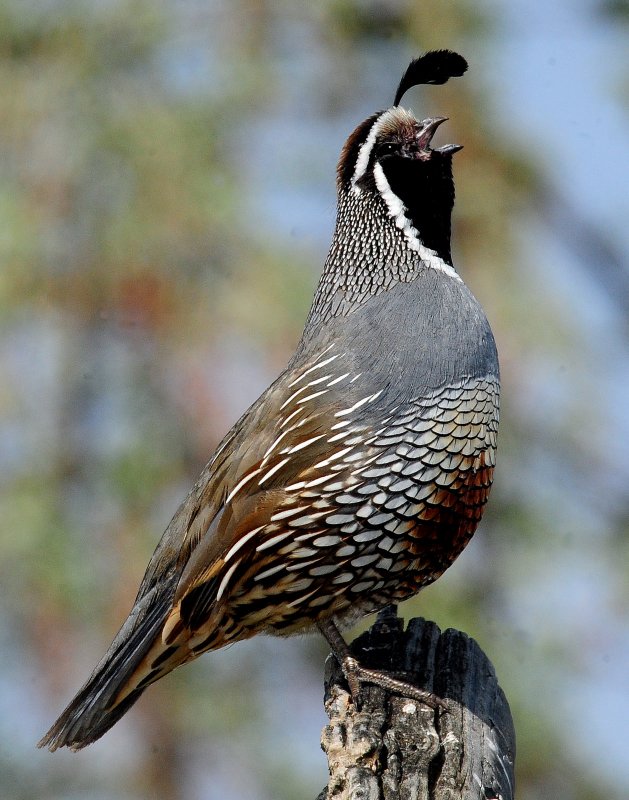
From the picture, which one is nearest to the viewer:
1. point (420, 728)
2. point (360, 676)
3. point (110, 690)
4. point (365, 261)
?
point (420, 728)

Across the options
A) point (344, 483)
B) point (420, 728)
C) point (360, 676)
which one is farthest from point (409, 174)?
point (420, 728)

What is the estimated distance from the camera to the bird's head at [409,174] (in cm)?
440

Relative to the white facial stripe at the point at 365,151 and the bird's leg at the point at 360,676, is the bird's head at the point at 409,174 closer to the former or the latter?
the white facial stripe at the point at 365,151

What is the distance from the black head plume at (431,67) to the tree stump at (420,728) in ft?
6.14

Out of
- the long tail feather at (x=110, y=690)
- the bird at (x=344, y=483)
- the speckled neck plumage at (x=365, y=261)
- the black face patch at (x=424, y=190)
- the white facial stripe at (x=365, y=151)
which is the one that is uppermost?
the white facial stripe at (x=365, y=151)

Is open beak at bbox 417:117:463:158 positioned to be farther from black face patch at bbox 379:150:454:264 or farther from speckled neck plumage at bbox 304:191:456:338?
speckled neck plumage at bbox 304:191:456:338

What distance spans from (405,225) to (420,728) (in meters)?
1.70

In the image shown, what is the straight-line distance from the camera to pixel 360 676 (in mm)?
3854

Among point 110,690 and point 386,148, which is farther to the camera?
point 386,148

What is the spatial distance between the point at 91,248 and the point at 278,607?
393 centimetres

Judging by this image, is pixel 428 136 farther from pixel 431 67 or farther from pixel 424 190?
pixel 431 67

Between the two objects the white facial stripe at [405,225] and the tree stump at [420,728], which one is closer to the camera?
the tree stump at [420,728]

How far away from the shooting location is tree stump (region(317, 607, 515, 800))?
3105mm

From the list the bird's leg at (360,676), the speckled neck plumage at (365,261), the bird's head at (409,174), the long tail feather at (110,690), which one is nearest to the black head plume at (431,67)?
the bird's head at (409,174)
